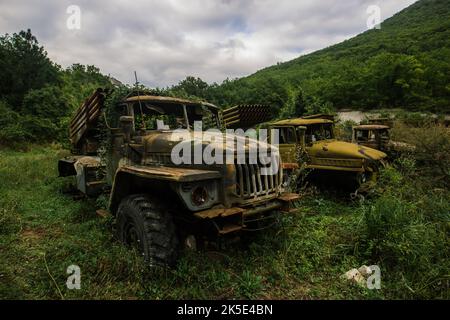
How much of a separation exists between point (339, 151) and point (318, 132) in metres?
1.09

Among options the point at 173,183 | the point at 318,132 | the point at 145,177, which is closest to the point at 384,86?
the point at 318,132

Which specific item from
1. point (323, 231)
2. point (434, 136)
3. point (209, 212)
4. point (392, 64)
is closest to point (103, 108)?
point (209, 212)

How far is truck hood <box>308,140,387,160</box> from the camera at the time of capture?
24.2 feet

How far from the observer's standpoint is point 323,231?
17.0 ft

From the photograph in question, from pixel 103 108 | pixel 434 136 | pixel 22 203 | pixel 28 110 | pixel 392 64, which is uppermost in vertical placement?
pixel 392 64

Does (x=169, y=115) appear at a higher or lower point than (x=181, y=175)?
higher

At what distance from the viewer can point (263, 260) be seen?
4.16 m

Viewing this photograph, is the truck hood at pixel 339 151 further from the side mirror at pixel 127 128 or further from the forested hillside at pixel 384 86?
the forested hillside at pixel 384 86

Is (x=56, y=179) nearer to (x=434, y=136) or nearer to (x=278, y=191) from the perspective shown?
(x=278, y=191)

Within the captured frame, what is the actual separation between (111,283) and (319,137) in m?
6.67

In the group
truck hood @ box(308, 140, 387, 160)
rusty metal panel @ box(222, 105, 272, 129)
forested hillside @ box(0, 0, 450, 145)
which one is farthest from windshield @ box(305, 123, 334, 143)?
forested hillside @ box(0, 0, 450, 145)

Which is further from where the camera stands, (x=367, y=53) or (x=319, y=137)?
(x=367, y=53)

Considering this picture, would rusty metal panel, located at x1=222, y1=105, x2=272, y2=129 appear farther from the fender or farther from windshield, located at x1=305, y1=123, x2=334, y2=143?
the fender

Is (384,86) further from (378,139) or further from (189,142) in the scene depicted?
(189,142)
